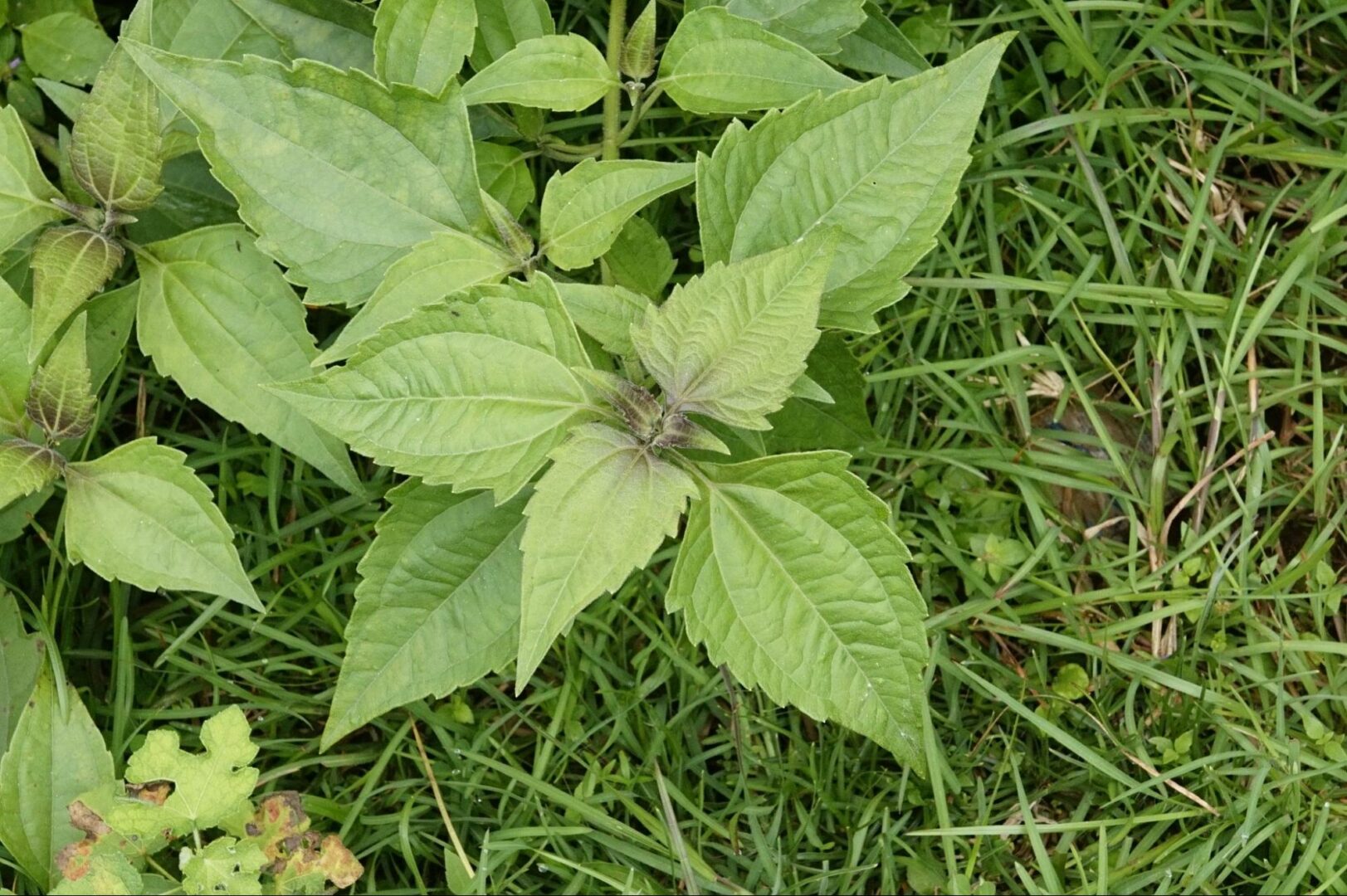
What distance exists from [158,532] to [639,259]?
1.20 metres

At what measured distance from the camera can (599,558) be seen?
228 centimetres

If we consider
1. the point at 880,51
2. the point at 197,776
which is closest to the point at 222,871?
the point at 197,776

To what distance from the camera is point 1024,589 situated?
337 cm

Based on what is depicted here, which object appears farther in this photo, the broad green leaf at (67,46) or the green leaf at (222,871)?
the broad green leaf at (67,46)

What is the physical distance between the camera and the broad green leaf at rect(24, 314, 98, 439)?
9.05 ft

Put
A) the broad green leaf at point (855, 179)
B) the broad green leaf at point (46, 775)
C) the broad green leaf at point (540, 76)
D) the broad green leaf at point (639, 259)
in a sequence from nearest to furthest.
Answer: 1. the broad green leaf at point (855, 179)
2. the broad green leaf at point (540, 76)
3. the broad green leaf at point (639, 259)
4. the broad green leaf at point (46, 775)

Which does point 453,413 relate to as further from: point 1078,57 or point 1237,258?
point 1237,258

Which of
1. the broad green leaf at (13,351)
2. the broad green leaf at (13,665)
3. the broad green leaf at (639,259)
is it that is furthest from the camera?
the broad green leaf at (13,665)

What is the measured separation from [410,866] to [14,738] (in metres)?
0.98

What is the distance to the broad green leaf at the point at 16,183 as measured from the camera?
273cm

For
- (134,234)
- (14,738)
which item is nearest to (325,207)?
(134,234)

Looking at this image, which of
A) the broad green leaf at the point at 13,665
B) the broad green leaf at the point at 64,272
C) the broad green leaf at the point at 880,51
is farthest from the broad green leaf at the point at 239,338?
the broad green leaf at the point at 880,51

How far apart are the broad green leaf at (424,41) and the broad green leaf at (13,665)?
1630mm

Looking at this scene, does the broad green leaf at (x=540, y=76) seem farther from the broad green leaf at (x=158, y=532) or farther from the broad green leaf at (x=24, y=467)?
the broad green leaf at (x=24, y=467)
